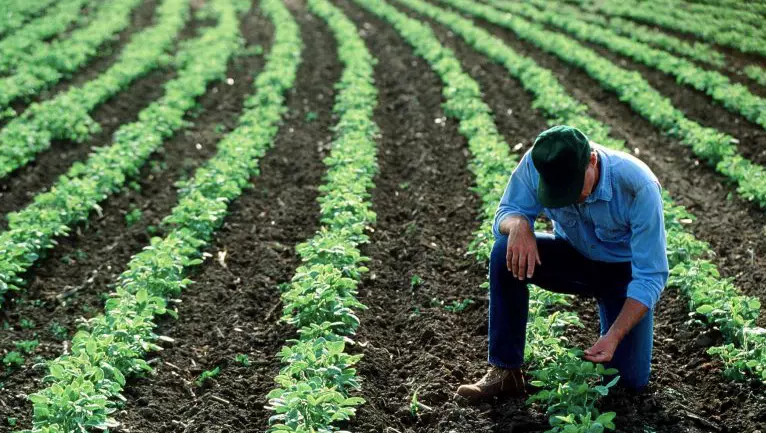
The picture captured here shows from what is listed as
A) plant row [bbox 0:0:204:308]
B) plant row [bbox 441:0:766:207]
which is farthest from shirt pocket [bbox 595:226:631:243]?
plant row [bbox 0:0:204:308]

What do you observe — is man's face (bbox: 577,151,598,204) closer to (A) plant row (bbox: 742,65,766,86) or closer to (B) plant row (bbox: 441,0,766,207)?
(B) plant row (bbox: 441,0,766,207)

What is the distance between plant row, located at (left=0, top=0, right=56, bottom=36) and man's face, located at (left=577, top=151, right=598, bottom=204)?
56.1 feet

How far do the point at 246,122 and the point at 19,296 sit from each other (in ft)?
16.9

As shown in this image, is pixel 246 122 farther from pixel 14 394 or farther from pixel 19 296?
pixel 14 394

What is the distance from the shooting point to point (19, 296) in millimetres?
6371

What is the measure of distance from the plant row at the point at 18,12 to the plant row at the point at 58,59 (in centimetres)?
150

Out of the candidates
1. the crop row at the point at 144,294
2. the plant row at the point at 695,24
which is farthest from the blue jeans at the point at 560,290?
→ the plant row at the point at 695,24

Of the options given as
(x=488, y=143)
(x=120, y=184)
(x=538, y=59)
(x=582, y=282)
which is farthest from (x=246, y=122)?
(x=582, y=282)

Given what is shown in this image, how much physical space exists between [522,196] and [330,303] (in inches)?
62.9

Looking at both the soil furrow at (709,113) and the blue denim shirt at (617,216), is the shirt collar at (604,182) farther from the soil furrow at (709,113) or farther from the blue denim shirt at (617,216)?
the soil furrow at (709,113)

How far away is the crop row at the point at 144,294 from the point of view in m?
4.27

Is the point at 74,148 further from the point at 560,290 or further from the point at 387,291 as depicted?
the point at 560,290

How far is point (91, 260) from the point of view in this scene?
23.3ft

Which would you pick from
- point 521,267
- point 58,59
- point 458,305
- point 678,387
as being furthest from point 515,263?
point 58,59
